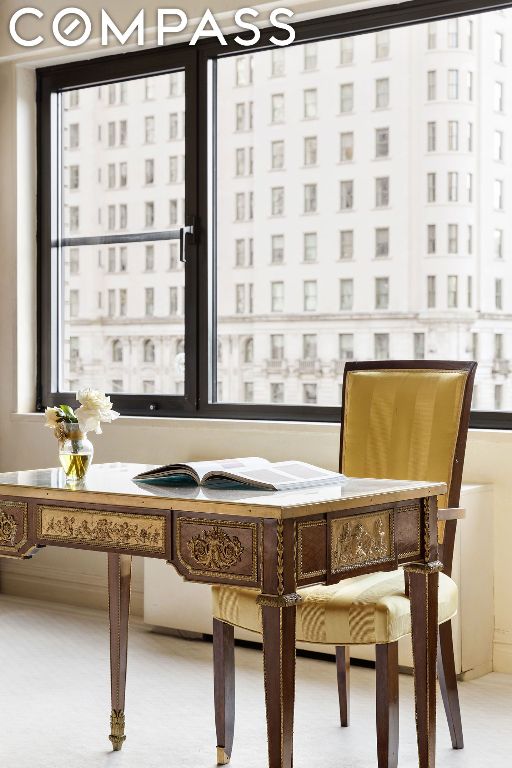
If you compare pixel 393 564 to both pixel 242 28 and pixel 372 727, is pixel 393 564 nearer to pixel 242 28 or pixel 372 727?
pixel 372 727

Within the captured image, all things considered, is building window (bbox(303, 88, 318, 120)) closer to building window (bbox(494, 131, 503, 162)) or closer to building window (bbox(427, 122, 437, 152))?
building window (bbox(427, 122, 437, 152))

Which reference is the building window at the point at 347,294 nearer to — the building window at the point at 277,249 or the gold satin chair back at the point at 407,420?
the building window at the point at 277,249

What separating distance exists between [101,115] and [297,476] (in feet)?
9.70

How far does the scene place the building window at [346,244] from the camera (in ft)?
14.0

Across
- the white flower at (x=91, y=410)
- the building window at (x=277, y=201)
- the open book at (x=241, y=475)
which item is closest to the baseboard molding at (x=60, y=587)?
the building window at (x=277, y=201)

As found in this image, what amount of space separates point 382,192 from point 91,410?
6.14 ft

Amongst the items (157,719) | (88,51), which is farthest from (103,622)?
(88,51)

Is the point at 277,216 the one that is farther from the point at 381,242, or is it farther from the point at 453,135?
the point at 453,135

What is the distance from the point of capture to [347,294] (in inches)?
168

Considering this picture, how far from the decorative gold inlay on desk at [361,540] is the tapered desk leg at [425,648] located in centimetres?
16

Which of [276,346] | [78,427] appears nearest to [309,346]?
[276,346]

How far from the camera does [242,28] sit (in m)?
4.41

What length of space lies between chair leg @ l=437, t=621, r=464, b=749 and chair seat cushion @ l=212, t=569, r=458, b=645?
0.67 feet

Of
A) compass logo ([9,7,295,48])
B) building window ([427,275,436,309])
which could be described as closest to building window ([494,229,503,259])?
building window ([427,275,436,309])
